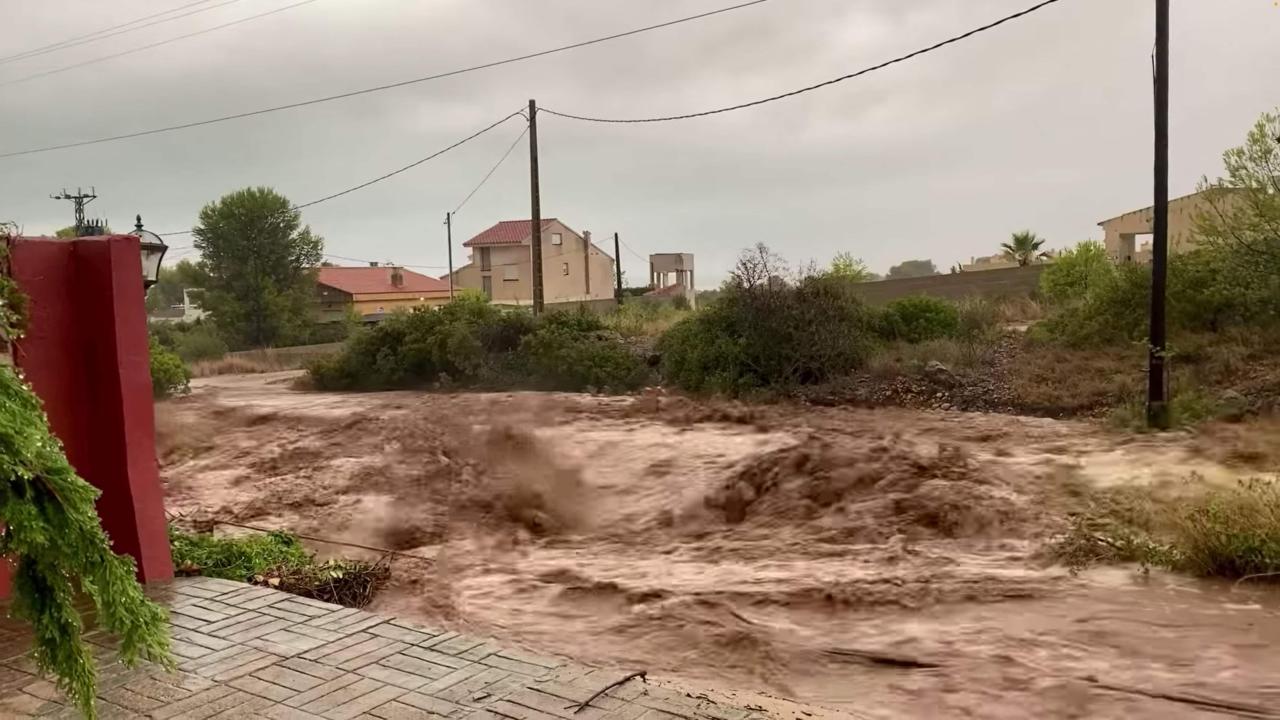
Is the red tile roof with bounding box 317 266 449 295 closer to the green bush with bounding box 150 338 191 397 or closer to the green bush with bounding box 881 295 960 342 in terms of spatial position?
the green bush with bounding box 150 338 191 397

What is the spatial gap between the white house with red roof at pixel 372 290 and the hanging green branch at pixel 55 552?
52.3 m

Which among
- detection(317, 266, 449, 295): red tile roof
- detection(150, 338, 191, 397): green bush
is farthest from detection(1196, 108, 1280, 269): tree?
detection(317, 266, 449, 295): red tile roof

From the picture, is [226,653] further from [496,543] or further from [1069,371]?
[1069,371]

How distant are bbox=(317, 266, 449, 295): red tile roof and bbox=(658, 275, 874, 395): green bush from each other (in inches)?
1695

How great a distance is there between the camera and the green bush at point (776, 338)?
1894 centimetres

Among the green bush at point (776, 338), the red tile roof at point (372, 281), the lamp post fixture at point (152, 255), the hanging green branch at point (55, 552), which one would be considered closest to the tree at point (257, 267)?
the red tile roof at point (372, 281)

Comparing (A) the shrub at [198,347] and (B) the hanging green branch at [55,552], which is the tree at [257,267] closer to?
(A) the shrub at [198,347]

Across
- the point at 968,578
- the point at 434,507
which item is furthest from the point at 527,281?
the point at 968,578

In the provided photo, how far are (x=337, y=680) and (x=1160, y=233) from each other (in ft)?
42.2

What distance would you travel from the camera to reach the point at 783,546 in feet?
30.6

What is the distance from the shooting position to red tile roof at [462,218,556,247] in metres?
57.9

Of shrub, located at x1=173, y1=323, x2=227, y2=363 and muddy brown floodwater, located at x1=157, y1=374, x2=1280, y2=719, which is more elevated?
shrub, located at x1=173, y1=323, x2=227, y2=363

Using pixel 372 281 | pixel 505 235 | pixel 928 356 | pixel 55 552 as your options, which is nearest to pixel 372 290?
pixel 372 281

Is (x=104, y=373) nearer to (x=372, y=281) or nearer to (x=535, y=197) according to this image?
(x=535, y=197)
